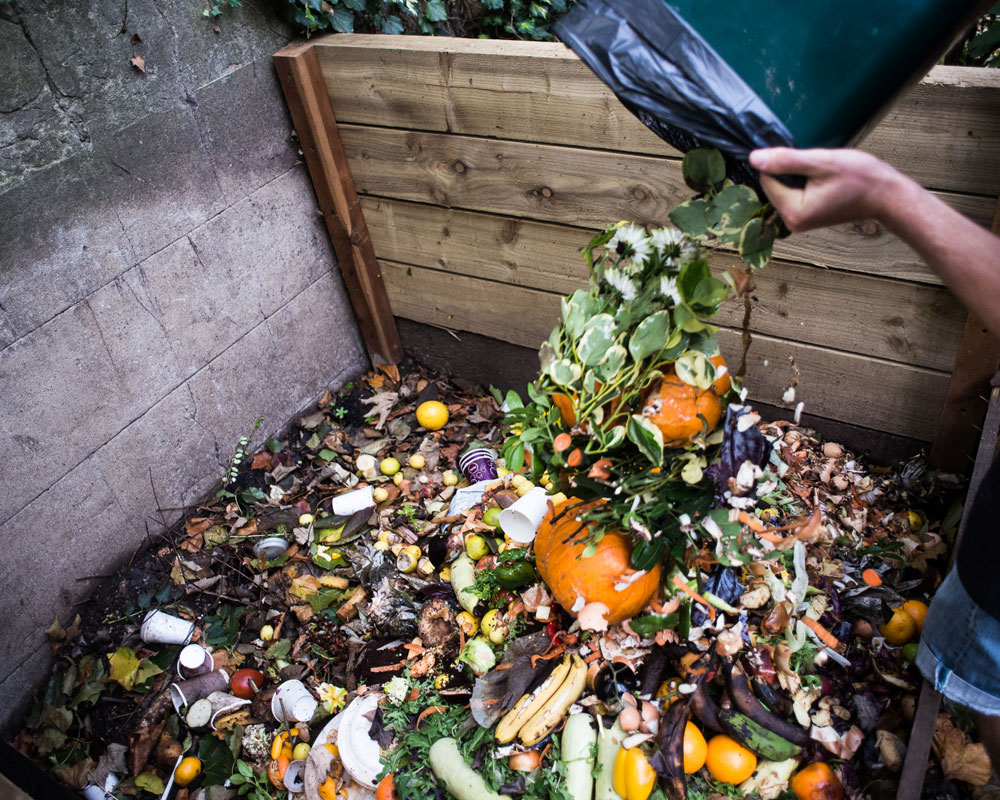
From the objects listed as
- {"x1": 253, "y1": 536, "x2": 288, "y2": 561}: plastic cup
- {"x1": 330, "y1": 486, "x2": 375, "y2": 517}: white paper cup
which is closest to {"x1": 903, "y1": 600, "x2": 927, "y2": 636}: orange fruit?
{"x1": 330, "y1": 486, "x2": 375, "y2": 517}: white paper cup

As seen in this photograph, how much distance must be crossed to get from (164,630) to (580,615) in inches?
66.1

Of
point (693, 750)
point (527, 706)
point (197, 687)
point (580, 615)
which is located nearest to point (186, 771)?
point (197, 687)

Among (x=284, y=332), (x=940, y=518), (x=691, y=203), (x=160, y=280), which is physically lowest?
(x=940, y=518)

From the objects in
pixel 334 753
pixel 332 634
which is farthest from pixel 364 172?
pixel 334 753

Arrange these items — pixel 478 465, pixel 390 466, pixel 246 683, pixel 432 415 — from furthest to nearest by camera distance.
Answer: pixel 432 415
pixel 390 466
pixel 478 465
pixel 246 683

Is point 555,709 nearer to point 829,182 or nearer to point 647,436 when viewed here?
point 647,436

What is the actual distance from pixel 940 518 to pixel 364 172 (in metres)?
2.58

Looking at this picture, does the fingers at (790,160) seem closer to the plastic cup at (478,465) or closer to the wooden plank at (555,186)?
the wooden plank at (555,186)

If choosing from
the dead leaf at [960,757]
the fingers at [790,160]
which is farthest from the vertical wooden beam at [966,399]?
the fingers at [790,160]

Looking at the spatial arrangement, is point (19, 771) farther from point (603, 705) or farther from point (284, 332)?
point (284, 332)

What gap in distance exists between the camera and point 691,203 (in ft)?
4.32

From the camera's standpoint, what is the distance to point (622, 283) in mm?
1503

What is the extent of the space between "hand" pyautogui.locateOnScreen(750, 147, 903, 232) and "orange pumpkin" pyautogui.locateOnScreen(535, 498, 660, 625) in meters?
0.94

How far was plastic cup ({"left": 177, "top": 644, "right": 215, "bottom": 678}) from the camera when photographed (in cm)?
244
